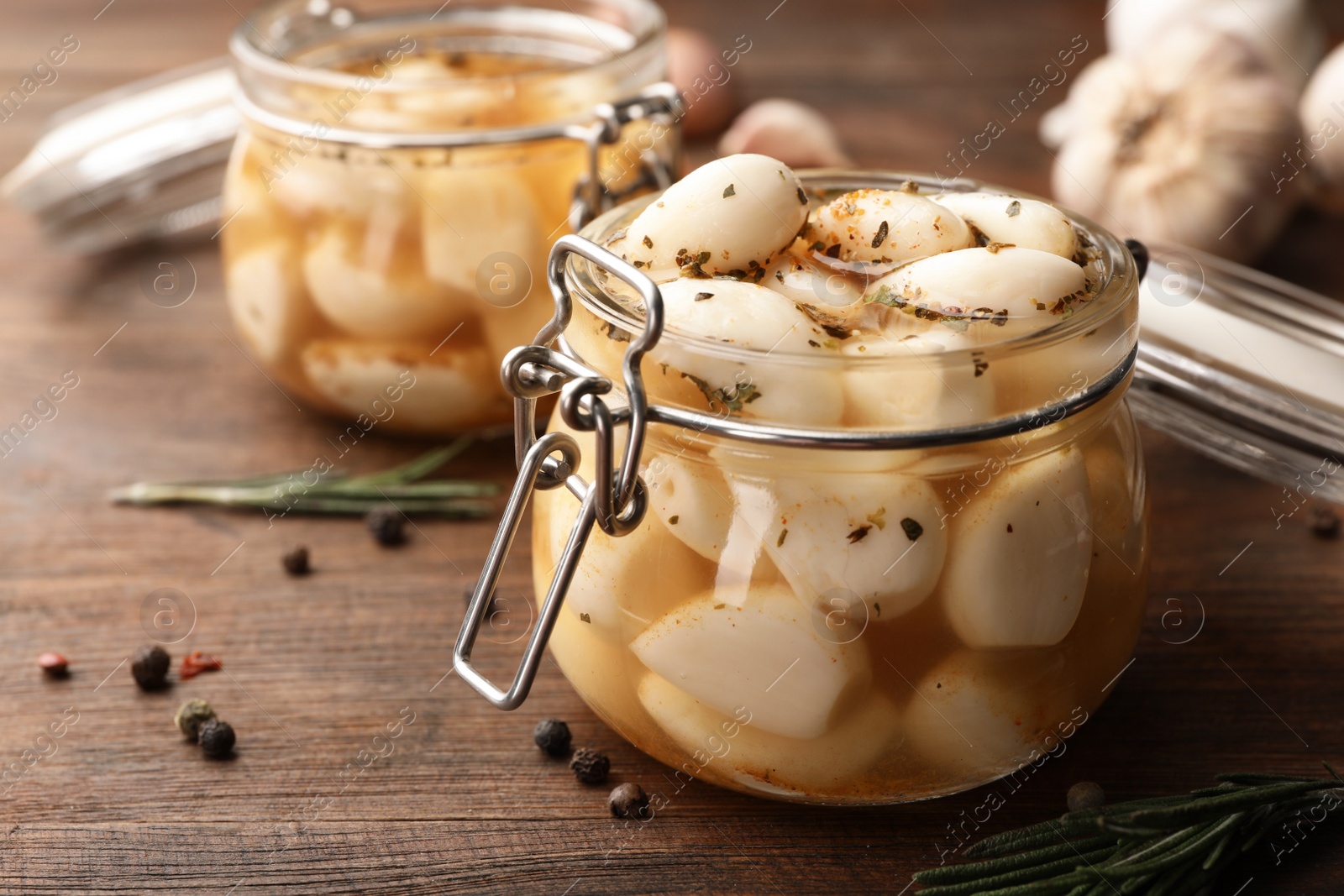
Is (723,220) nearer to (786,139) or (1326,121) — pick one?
(786,139)

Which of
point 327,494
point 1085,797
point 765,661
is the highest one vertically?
point 765,661

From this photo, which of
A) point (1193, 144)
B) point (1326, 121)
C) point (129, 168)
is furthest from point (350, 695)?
point (1326, 121)

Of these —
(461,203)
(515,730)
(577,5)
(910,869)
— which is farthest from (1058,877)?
(577,5)

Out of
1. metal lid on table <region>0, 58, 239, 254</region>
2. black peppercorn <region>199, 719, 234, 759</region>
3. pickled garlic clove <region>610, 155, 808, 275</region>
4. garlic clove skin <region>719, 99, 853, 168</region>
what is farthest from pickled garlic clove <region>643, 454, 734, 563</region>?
metal lid on table <region>0, 58, 239, 254</region>

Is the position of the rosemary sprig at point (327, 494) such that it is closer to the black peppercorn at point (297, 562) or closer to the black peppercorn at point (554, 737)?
the black peppercorn at point (297, 562)

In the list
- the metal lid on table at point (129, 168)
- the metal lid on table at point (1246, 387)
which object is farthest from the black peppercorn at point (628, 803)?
the metal lid on table at point (129, 168)

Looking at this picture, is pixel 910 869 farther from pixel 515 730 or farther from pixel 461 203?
pixel 461 203

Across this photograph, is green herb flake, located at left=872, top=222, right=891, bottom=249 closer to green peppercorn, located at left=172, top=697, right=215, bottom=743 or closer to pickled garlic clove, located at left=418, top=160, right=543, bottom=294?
pickled garlic clove, located at left=418, top=160, right=543, bottom=294
